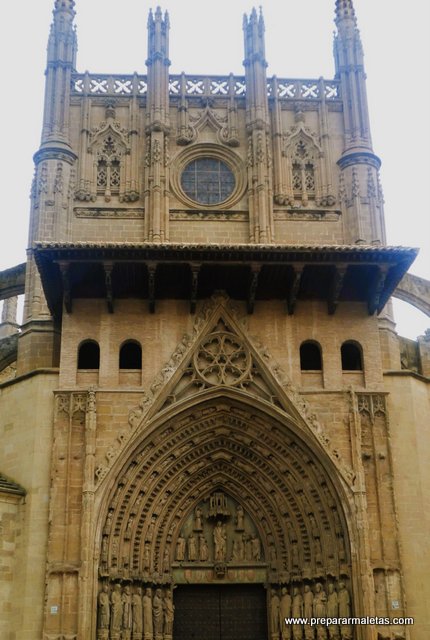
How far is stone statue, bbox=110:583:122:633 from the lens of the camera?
16.8 meters

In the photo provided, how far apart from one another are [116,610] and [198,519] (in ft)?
8.67

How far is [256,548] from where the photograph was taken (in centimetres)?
1861

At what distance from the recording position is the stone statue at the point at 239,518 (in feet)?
61.4

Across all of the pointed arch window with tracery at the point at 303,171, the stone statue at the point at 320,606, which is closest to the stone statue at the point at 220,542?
the stone statue at the point at 320,606

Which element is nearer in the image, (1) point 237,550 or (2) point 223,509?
(1) point 237,550

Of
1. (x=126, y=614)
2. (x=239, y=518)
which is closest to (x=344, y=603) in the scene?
(x=239, y=518)

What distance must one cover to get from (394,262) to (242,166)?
204 inches

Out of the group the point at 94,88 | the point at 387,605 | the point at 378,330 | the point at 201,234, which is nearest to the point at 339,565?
the point at 387,605

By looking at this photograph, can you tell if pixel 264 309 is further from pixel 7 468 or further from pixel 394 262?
pixel 7 468

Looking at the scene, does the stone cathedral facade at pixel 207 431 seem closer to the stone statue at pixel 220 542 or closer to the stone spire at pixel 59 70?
the stone statue at pixel 220 542

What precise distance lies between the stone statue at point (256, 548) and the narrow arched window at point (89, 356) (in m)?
4.72

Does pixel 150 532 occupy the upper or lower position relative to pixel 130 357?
lower

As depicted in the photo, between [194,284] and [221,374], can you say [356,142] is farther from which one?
[221,374]

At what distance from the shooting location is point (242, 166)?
21578mm
